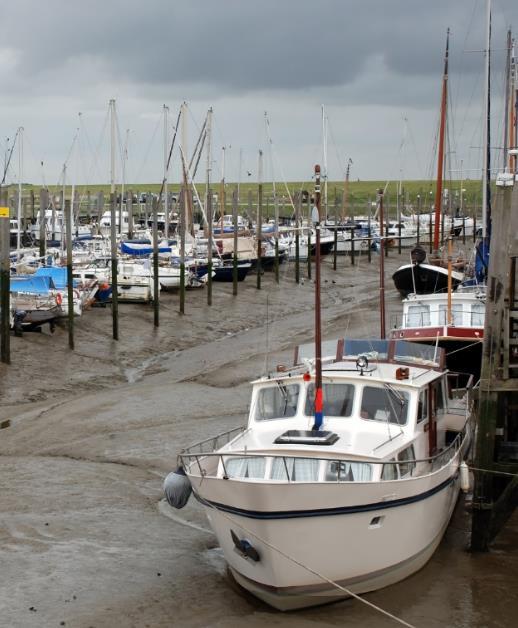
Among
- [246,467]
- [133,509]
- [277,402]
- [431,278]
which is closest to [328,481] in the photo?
[246,467]

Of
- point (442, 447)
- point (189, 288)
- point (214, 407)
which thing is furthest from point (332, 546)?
point (189, 288)

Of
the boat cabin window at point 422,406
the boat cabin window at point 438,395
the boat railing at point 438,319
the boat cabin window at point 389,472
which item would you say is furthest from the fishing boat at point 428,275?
the boat cabin window at point 389,472

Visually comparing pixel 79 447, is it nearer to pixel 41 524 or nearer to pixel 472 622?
pixel 41 524

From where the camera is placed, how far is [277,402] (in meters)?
18.9

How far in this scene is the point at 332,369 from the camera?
19.2 metres

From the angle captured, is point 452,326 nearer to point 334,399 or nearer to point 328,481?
point 334,399

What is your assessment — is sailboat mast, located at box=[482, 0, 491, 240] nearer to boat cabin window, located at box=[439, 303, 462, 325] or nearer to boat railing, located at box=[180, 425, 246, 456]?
boat cabin window, located at box=[439, 303, 462, 325]

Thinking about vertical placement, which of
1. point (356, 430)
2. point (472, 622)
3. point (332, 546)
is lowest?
point (472, 622)

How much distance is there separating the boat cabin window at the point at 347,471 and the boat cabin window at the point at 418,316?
16.9 metres

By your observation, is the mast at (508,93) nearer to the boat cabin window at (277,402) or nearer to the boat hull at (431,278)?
→ the boat hull at (431,278)

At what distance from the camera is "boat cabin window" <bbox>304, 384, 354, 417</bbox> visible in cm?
1844

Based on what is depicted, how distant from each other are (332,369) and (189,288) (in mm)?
37053

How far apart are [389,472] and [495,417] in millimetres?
2724

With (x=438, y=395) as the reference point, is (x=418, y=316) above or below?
above
